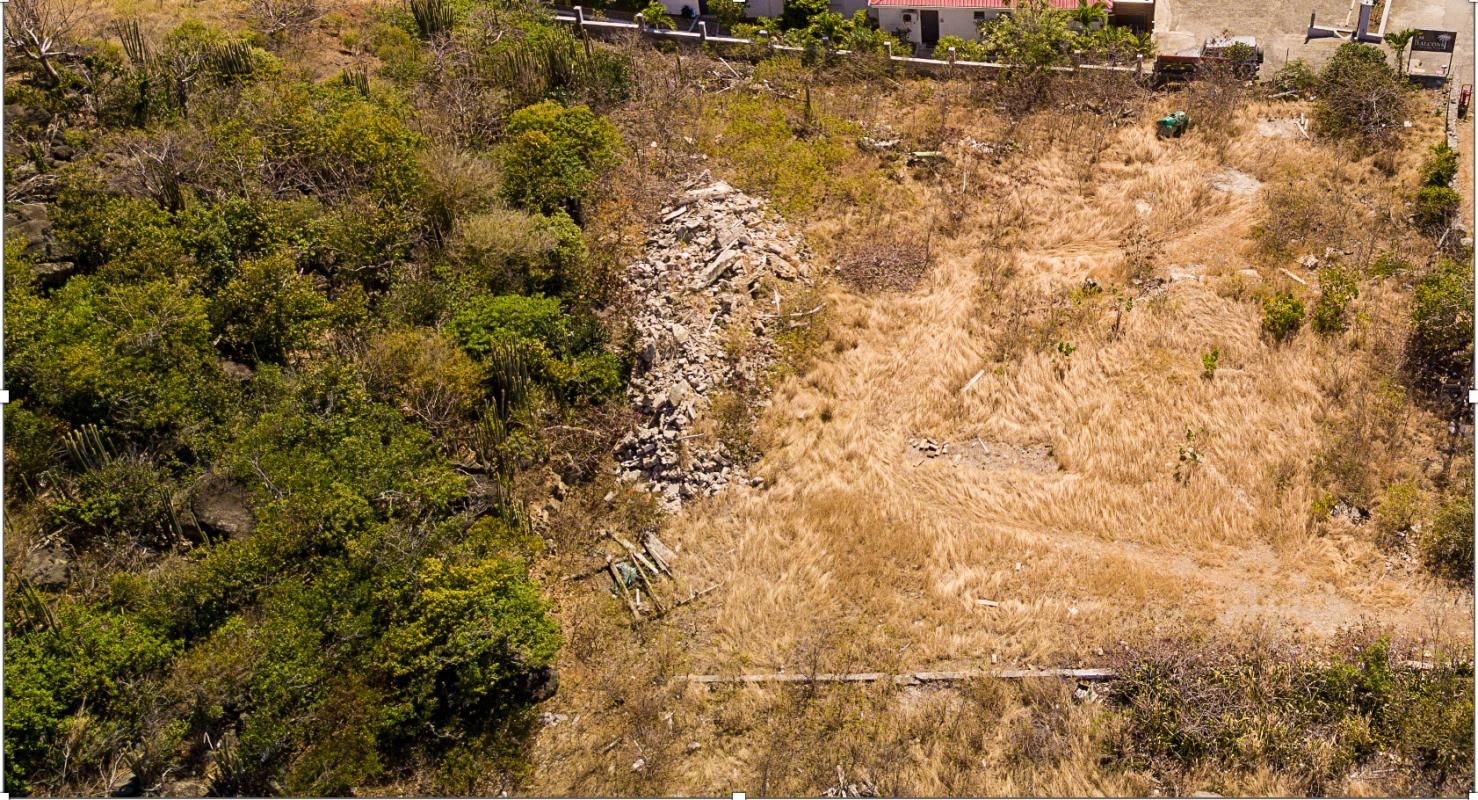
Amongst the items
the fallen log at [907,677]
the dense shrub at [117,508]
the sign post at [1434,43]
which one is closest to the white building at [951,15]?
the sign post at [1434,43]

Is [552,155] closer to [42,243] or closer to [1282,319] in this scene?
[42,243]

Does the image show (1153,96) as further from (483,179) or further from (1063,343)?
(483,179)

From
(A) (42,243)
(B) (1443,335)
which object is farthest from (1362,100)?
(A) (42,243)

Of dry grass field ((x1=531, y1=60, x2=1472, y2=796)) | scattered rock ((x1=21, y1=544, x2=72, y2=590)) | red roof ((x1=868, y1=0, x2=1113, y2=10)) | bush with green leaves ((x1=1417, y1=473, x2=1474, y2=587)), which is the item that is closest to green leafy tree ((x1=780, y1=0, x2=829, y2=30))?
red roof ((x1=868, y1=0, x2=1113, y2=10))

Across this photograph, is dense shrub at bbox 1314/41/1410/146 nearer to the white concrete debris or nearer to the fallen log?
the white concrete debris

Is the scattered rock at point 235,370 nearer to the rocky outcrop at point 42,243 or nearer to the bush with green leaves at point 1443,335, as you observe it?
the rocky outcrop at point 42,243
